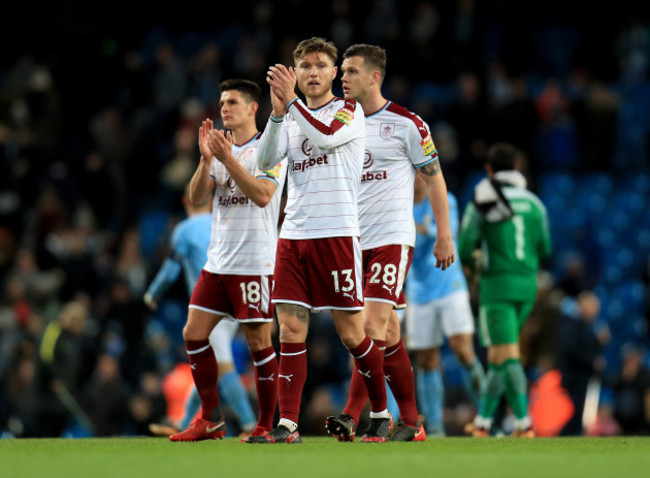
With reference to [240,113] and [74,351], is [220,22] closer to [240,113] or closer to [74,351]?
[74,351]

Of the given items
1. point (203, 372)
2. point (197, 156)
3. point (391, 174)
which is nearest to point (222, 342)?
point (203, 372)

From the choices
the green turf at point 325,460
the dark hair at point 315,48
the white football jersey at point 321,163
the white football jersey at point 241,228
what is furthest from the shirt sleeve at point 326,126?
the green turf at point 325,460

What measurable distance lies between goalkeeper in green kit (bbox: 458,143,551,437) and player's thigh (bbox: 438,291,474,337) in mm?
363

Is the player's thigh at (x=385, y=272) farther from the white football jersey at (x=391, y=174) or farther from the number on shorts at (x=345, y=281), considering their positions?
the number on shorts at (x=345, y=281)

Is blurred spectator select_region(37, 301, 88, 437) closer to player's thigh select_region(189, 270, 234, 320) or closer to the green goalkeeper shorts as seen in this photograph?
the green goalkeeper shorts

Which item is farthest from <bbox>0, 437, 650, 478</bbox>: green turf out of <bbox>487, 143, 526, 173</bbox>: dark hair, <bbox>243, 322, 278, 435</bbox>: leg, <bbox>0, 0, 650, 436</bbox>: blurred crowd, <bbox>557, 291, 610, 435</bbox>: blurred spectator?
<bbox>0, 0, 650, 436</bbox>: blurred crowd

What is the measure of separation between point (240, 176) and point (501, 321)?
3211mm

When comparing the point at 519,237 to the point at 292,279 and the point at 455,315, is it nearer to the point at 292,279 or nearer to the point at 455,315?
the point at 455,315

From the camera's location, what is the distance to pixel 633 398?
43.8 ft

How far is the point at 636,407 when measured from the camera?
13.3 metres

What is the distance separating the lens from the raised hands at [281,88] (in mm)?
6902

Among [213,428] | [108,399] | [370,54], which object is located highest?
[370,54]

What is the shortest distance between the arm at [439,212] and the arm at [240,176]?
1072mm

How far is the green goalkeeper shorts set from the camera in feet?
31.3
